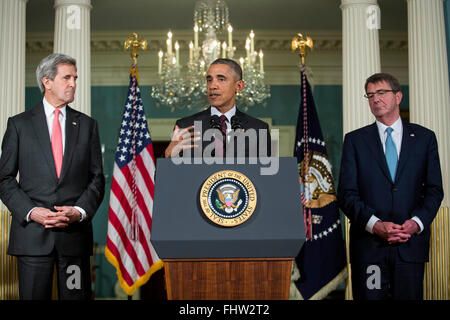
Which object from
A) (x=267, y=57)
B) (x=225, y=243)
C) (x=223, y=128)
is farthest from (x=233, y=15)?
(x=225, y=243)

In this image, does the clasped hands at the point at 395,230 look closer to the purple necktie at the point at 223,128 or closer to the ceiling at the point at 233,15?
the purple necktie at the point at 223,128

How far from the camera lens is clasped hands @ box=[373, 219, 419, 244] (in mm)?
2867

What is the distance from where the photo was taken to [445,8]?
5.09 metres

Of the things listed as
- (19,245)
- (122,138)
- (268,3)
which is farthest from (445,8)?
(19,245)

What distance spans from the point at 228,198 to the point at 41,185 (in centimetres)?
116

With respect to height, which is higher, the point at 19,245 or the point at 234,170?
the point at 234,170

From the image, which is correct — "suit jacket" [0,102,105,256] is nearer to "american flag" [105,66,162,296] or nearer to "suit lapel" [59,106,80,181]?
"suit lapel" [59,106,80,181]

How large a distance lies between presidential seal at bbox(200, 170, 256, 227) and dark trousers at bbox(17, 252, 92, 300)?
39.6 inches

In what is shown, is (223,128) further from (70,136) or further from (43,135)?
(43,135)

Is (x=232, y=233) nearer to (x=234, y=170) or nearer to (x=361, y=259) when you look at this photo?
(x=234, y=170)

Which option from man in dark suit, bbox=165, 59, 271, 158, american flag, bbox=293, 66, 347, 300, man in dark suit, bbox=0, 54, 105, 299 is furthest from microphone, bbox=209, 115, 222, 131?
american flag, bbox=293, 66, 347, 300

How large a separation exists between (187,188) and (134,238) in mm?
2484

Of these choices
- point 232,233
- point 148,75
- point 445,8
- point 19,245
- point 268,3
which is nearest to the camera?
point 232,233

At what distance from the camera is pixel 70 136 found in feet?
9.69
